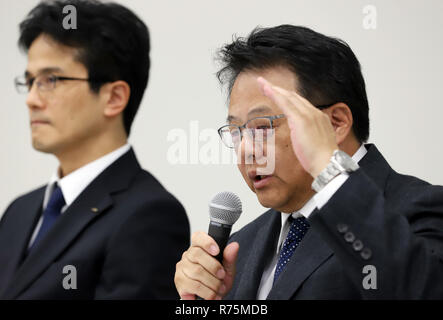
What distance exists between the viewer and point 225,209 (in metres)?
1.53

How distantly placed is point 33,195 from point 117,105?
1.67 ft

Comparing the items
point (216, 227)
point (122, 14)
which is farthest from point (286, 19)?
point (216, 227)

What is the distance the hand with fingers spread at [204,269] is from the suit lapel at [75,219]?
0.52 meters

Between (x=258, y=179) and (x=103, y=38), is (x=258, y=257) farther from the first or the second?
(x=103, y=38)

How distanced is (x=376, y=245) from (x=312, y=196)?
1.46 feet

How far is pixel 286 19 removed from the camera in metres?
2.27

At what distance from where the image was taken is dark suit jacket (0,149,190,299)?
5.83 feet

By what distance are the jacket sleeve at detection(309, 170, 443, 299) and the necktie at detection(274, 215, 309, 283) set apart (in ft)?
1.16

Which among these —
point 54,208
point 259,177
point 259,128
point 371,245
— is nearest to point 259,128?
point 259,128

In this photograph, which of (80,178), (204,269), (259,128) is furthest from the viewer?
(80,178)

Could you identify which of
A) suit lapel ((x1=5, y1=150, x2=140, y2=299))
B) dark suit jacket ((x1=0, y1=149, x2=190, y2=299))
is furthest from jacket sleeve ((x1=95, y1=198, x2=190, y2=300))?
suit lapel ((x1=5, y1=150, x2=140, y2=299))

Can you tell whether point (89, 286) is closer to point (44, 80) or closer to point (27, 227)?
point (27, 227)

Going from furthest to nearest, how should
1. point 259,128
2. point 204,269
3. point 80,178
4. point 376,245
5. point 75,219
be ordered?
1. point 80,178
2. point 75,219
3. point 259,128
4. point 204,269
5. point 376,245

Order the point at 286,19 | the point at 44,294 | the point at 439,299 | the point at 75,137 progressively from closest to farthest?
1. the point at 439,299
2. the point at 44,294
3. the point at 75,137
4. the point at 286,19
